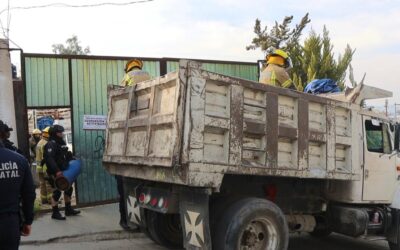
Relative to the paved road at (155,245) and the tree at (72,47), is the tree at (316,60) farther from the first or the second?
the tree at (72,47)

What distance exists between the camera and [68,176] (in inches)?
347

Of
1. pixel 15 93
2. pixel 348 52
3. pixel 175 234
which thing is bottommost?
pixel 175 234

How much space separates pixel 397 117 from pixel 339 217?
76.8 inches

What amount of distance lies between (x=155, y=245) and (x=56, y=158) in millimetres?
2336

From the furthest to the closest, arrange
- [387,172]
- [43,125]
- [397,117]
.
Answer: [43,125] < [397,117] < [387,172]

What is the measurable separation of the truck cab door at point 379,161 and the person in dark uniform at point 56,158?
485cm

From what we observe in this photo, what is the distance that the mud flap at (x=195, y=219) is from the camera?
5.58 m

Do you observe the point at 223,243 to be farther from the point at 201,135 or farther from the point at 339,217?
the point at 339,217

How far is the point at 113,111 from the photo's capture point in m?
7.32

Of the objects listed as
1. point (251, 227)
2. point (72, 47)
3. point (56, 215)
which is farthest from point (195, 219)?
point (72, 47)

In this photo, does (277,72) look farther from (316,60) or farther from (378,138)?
(316,60)

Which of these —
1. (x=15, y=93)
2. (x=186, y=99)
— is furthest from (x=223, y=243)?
(x=15, y=93)

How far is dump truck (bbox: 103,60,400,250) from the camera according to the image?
18.0ft

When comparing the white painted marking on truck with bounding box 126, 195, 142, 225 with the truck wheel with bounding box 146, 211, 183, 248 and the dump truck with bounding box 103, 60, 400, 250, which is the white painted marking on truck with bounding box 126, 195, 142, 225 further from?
the truck wheel with bounding box 146, 211, 183, 248
